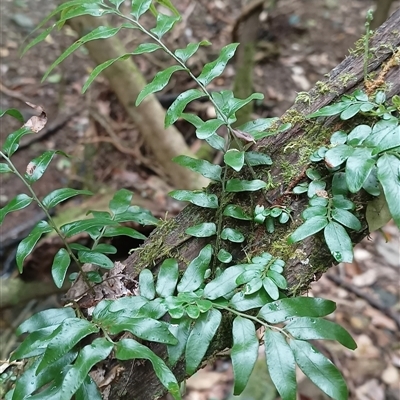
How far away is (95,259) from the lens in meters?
1.18

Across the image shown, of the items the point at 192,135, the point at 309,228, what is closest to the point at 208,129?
the point at 309,228

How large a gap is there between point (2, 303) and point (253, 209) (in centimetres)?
170

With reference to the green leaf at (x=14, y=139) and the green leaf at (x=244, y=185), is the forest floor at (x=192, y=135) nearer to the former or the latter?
the green leaf at (x=14, y=139)

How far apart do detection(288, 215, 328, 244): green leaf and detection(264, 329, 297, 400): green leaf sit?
0.62ft

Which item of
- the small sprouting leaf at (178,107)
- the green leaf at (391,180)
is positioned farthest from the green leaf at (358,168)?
the small sprouting leaf at (178,107)

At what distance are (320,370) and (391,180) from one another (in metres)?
0.36

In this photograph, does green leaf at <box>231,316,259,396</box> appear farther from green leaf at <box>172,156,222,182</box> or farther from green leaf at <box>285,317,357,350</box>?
green leaf at <box>172,156,222,182</box>

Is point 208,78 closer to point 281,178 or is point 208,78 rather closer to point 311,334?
point 281,178

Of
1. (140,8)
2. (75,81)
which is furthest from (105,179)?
(140,8)

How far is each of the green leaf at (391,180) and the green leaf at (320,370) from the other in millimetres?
271

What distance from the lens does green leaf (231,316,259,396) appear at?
84 centimetres

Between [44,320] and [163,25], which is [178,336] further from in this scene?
[163,25]

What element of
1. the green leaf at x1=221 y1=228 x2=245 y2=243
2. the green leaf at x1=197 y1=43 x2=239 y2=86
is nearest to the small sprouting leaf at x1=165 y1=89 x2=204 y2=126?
the green leaf at x1=197 y1=43 x2=239 y2=86

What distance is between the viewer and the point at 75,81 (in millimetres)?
3979
